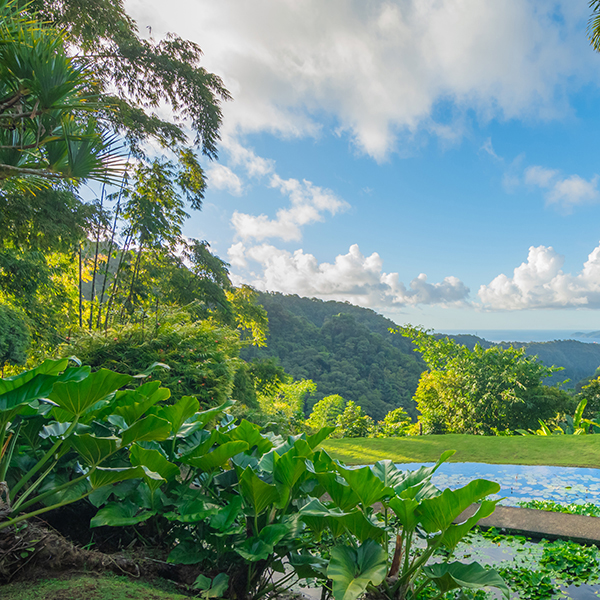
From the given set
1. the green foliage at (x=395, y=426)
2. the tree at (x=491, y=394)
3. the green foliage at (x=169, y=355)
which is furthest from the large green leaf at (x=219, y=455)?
the tree at (x=491, y=394)

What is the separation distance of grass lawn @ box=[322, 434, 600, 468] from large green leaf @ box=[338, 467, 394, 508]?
338cm

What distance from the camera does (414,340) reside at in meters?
10.2

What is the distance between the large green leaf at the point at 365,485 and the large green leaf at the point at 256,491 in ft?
0.79

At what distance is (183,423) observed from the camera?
1.58 metres

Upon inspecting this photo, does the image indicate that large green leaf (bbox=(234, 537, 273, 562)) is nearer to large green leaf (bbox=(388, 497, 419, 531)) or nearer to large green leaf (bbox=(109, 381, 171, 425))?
large green leaf (bbox=(388, 497, 419, 531))

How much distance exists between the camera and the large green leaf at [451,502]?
3.52 feet

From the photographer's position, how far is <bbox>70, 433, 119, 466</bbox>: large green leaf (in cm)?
112

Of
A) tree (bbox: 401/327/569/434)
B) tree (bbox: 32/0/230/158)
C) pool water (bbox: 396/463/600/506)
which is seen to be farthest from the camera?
tree (bbox: 401/327/569/434)

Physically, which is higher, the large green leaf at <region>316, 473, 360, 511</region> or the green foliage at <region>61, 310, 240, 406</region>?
the green foliage at <region>61, 310, 240, 406</region>

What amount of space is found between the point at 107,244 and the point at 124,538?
7.07 metres

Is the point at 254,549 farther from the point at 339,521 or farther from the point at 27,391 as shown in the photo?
the point at 27,391

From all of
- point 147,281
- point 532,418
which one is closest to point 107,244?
point 147,281

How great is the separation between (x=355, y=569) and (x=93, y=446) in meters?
0.88

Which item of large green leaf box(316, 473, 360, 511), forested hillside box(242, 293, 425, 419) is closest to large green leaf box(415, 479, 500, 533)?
large green leaf box(316, 473, 360, 511)
